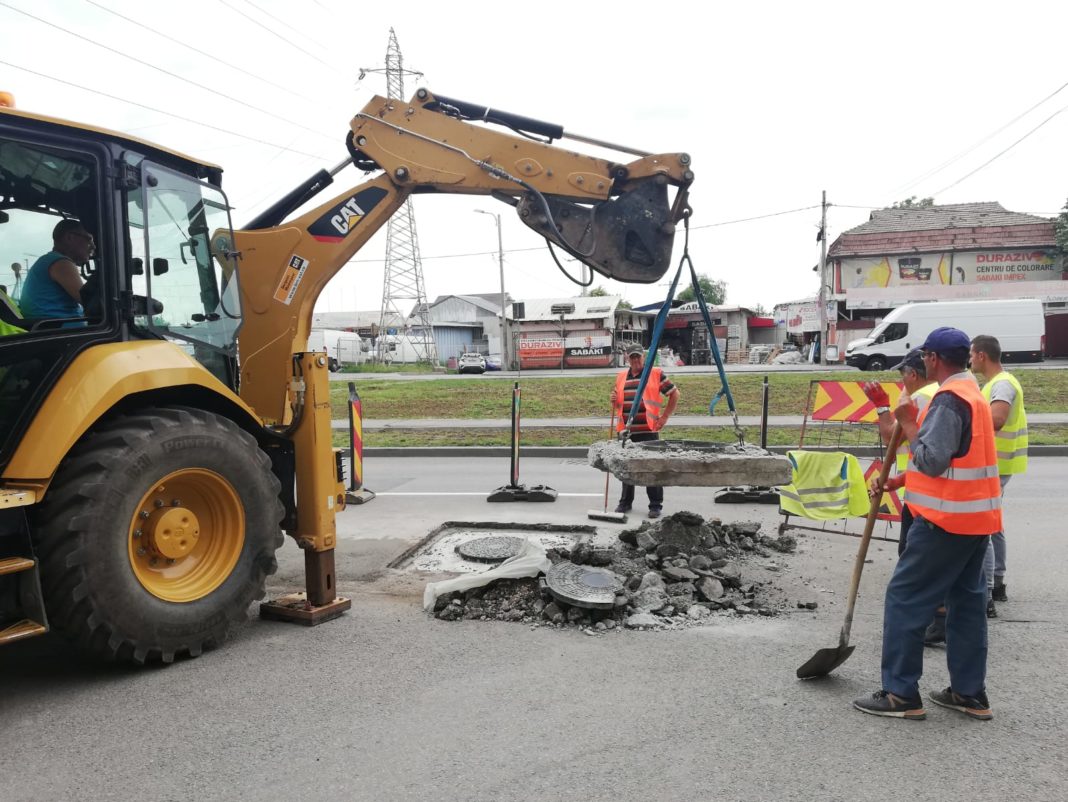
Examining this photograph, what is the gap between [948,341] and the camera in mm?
3748

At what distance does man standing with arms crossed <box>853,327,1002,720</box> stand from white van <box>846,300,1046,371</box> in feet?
91.9

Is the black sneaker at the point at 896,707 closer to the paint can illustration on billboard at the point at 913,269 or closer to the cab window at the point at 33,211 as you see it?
the cab window at the point at 33,211

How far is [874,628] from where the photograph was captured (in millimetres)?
4789

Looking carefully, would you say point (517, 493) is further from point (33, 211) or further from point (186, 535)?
point (33, 211)

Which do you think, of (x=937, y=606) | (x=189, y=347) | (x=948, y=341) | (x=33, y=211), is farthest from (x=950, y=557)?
(x=33, y=211)

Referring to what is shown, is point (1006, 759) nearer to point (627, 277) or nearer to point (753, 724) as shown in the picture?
point (753, 724)

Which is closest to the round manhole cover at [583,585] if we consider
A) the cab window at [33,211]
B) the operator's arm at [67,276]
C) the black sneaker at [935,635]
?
the black sneaker at [935,635]

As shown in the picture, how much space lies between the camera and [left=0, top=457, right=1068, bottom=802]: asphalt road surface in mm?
3027

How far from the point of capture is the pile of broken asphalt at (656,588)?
496 centimetres

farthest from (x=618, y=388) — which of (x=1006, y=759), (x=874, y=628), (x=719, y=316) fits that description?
(x=719, y=316)

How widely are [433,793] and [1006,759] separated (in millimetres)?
2444

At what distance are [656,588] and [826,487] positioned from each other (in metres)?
2.37

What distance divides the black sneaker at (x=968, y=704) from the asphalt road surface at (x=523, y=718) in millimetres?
50

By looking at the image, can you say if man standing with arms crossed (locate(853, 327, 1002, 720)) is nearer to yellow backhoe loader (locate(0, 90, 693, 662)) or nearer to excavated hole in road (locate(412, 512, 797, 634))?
excavated hole in road (locate(412, 512, 797, 634))
